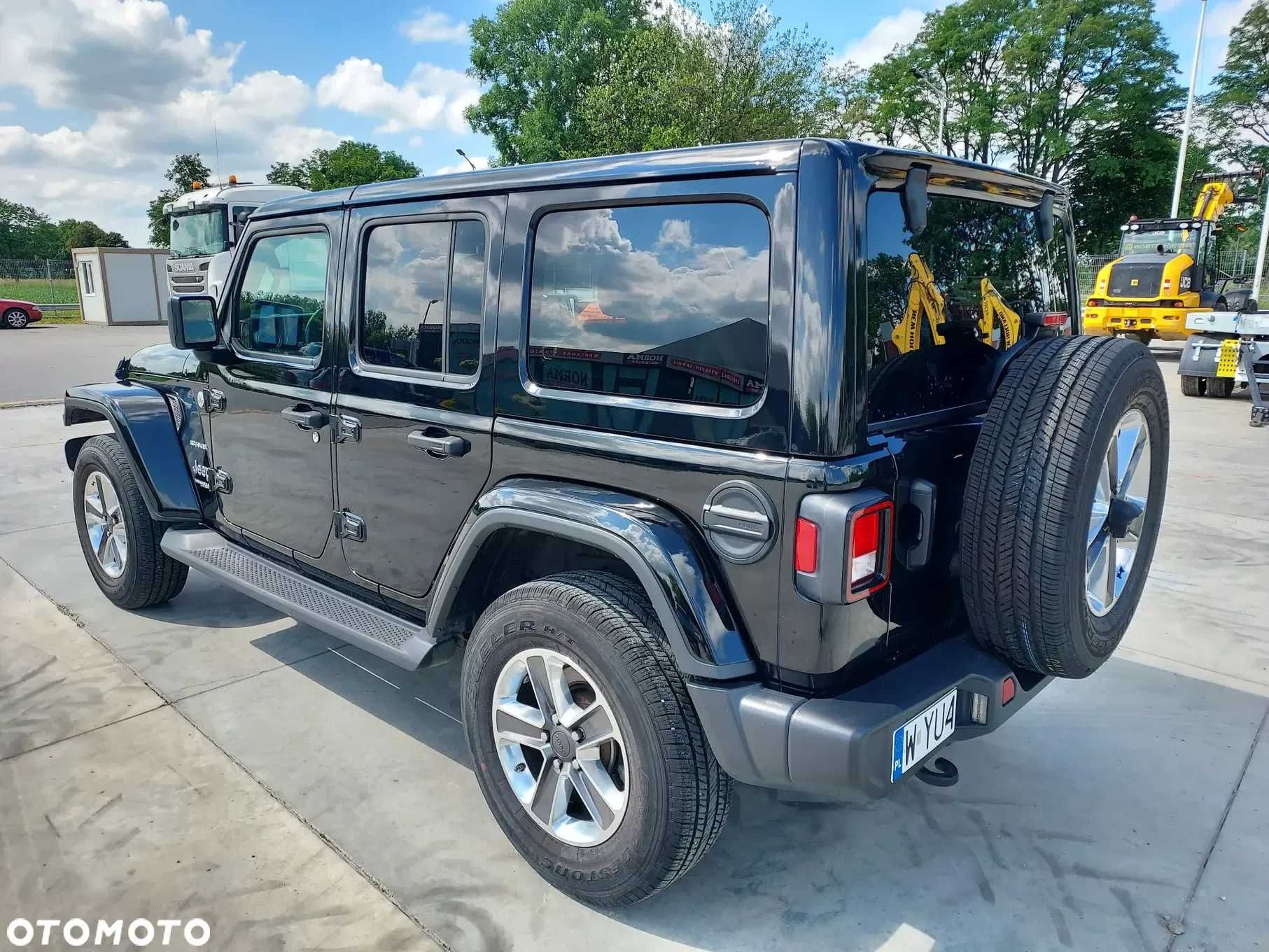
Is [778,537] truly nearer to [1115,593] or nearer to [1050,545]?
[1050,545]

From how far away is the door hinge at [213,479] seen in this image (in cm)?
373

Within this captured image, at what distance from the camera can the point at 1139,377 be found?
225cm

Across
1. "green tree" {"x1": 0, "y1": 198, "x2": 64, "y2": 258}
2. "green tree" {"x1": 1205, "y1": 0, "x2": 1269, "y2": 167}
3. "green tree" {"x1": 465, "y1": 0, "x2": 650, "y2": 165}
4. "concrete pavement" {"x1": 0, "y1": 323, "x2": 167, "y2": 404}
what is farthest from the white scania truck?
"green tree" {"x1": 0, "y1": 198, "x2": 64, "y2": 258}

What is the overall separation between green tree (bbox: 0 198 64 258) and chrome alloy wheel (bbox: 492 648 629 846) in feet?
242

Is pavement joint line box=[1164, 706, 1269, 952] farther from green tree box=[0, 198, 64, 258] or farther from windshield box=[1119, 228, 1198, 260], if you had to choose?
green tree box=[0, 198, 64, 258]

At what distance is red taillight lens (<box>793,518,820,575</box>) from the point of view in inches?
74.2

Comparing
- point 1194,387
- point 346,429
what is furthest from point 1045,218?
point 1194,387

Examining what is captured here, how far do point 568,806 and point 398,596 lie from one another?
965mm

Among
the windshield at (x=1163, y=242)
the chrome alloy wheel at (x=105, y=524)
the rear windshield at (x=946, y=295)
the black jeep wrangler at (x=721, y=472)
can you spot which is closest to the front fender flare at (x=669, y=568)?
the black jeep wrangler at (x=721, y=472)

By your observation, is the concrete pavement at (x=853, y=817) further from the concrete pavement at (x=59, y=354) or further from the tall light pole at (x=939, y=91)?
the tall light pole at (x=939, y=91)

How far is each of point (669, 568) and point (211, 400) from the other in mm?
2618

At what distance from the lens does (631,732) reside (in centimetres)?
212

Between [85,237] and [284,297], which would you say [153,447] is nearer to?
[284,297]

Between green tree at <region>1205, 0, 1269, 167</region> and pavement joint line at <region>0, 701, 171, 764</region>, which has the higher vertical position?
green tree at <region>1205, 0, 1269, 167</region>
